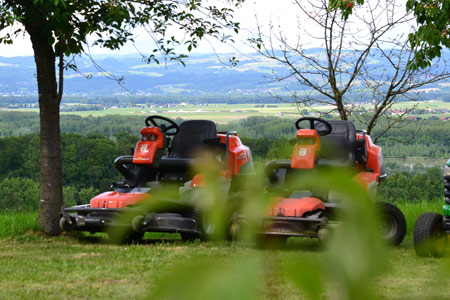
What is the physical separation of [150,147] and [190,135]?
93 cm

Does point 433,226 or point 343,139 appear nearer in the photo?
point 433,226

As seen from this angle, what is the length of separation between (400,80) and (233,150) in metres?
4.51

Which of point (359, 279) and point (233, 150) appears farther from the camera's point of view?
point (233, 150)

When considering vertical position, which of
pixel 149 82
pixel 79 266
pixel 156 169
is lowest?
pixel 79 266

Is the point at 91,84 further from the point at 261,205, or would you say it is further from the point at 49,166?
the point at 261,205

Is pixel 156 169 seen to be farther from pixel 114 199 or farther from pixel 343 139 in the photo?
pixel 343 139

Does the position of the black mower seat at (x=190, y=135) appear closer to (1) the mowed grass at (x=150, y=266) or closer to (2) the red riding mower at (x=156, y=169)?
(2) the red riding mower at (x=156, y=169)

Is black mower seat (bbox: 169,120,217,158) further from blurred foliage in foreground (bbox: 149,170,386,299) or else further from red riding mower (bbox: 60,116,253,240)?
blurred foliage in foreground (bbox: 149,170,386,299)

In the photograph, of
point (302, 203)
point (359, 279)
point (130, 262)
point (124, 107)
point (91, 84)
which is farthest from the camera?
point (91, 84)

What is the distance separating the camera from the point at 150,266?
22.9 ft

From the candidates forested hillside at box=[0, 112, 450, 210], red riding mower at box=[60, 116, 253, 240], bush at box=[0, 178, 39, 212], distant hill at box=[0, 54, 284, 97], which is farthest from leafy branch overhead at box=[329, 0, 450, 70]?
distant hill at box=[0, 54, 284, 97]

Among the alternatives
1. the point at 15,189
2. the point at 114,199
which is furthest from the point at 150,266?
the point at 15,189

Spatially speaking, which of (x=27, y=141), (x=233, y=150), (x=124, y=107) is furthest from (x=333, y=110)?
(x=124, y=107)

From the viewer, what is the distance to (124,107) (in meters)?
95.1
